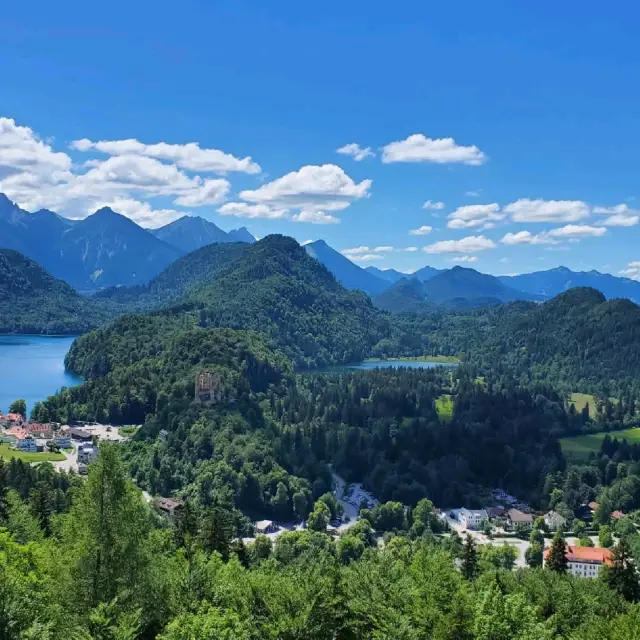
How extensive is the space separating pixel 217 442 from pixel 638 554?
3994 centimetres

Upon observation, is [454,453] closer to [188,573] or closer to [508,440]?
[508,440]

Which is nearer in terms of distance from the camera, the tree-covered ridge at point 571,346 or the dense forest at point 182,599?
the dense forest at point 182,599

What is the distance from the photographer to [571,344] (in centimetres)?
16575

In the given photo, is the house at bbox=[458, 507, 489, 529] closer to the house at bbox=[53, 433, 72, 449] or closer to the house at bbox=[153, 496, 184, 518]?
the house at bbox=[153, 496, 184, 518]

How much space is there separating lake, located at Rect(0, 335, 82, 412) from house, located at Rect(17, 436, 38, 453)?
2629 centimetres

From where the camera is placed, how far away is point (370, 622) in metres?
20.4

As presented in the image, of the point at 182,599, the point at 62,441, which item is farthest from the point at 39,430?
the point at 182,599

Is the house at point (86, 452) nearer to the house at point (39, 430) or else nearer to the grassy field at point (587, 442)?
the house at point (39, 430)

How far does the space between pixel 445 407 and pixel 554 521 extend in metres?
41.7

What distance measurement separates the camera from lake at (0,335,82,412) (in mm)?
110562

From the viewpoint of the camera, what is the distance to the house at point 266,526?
189 ft

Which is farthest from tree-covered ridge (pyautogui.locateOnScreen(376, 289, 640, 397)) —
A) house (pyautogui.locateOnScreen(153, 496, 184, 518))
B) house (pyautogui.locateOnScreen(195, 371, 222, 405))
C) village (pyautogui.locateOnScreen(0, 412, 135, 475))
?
house (pyautogui.locateOnScreen(153, 496, 184, 518))

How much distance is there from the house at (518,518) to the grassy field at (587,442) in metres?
20.6

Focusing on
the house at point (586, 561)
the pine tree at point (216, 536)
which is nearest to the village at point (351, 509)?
the house at point (586, 561)
